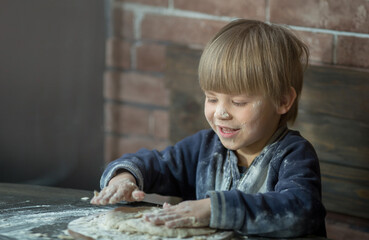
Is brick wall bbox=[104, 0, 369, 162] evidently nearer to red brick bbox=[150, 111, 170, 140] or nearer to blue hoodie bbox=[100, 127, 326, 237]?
red brick bbox=[150, 111, 170, 140]

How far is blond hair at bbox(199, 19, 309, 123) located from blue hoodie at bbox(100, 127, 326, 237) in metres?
0.13

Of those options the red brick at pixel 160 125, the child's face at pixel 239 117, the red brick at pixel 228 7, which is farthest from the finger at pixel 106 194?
the red brick at pixel 160 125

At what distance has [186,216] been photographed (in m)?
1.25

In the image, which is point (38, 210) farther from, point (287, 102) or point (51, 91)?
point (51, 91)

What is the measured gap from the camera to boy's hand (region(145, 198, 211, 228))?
1.25 metres

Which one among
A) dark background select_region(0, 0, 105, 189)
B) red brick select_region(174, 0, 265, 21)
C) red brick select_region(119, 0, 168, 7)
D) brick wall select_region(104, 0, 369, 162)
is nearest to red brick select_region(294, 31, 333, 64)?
brick wall select_region(104, 0, 369, 162)

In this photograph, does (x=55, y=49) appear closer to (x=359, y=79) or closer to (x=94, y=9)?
(x=94, y=9)

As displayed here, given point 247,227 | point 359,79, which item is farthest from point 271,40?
point 247,227

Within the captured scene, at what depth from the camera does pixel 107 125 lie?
2.36m

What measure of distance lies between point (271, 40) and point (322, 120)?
0.37 m

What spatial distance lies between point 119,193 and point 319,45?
67 centimetres

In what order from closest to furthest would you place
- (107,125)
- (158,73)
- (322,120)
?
(322,120), (158,73), (107,125)

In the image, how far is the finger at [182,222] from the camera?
1243 mm

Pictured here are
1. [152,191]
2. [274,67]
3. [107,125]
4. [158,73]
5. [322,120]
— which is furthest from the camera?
[107,125]
